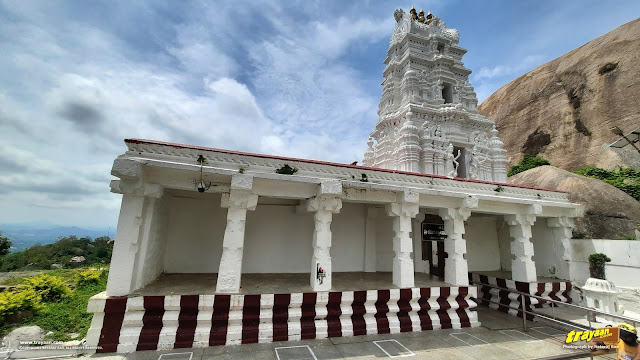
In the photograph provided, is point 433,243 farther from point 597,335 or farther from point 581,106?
point 581,106

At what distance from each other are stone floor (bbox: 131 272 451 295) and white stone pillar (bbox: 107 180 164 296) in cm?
35

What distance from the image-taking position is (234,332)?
5.25m

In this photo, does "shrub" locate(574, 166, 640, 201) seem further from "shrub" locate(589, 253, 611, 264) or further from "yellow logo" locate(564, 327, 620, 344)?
"yellow logo" locate(564, 327, 620, 344)

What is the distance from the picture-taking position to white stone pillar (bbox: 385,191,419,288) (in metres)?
6.61

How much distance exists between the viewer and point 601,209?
1218cm

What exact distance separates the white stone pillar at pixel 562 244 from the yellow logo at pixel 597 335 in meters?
5.11

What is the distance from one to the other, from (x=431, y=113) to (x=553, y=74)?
93.1 ft

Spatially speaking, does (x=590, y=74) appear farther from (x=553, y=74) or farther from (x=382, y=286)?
(x=382, y=286)

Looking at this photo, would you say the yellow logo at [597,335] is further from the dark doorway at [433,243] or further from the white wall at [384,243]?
the white wall at [384,243]

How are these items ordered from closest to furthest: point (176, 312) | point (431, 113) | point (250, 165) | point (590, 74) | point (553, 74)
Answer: point (176, 312) → point (250, 165) → point (431, 113) → point (590, 74) → point (553, 74)

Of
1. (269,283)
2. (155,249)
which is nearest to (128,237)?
(155,249)

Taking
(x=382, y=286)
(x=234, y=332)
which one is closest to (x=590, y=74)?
(x=382, y=286)

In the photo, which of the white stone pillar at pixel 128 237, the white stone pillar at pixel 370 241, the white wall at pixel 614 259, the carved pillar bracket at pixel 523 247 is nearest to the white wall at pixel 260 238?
the white stone pillar at pixel 370 241

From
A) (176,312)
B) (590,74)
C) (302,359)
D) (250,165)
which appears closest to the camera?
(302,359)
